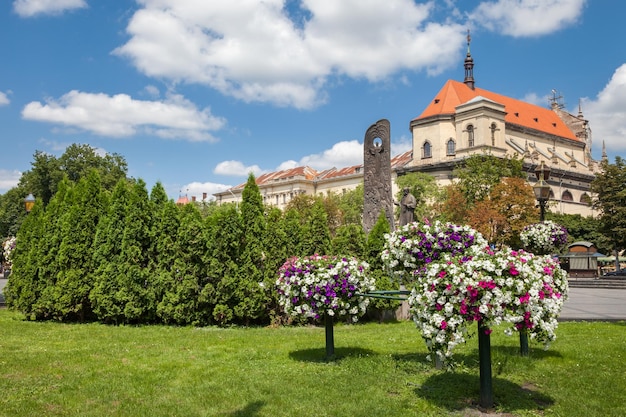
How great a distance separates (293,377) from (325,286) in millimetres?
1425

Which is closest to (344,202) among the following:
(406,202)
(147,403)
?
(406,202)

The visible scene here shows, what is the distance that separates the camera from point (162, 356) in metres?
8.29

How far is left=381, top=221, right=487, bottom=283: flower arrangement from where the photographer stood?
728 centimetres

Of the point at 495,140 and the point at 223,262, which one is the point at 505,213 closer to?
the point at 495,140

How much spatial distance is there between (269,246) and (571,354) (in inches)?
281

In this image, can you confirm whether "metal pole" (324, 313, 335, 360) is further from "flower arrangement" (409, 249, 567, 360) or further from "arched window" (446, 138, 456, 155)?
"arched window" (446, 138, 456, 155)

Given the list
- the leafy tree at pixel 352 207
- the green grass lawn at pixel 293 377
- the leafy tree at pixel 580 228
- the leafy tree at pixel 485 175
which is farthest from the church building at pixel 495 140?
the green grass lawn at pixel 293 377

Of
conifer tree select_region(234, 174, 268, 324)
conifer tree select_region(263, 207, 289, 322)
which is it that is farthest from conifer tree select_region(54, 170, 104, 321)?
conifer tree select_region(263, 207, 289, 322)

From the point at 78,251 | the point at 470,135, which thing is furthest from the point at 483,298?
the point at 470,135

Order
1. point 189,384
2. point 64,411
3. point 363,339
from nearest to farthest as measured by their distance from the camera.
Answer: point 64,411
point 189,384
point 363,339

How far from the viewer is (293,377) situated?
6.91 metres

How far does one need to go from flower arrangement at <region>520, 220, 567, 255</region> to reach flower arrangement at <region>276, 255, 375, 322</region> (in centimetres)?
962

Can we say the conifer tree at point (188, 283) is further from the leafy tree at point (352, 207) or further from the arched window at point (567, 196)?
the arched window at point (567, 196)

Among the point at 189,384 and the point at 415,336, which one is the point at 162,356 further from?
the point at 415,336
